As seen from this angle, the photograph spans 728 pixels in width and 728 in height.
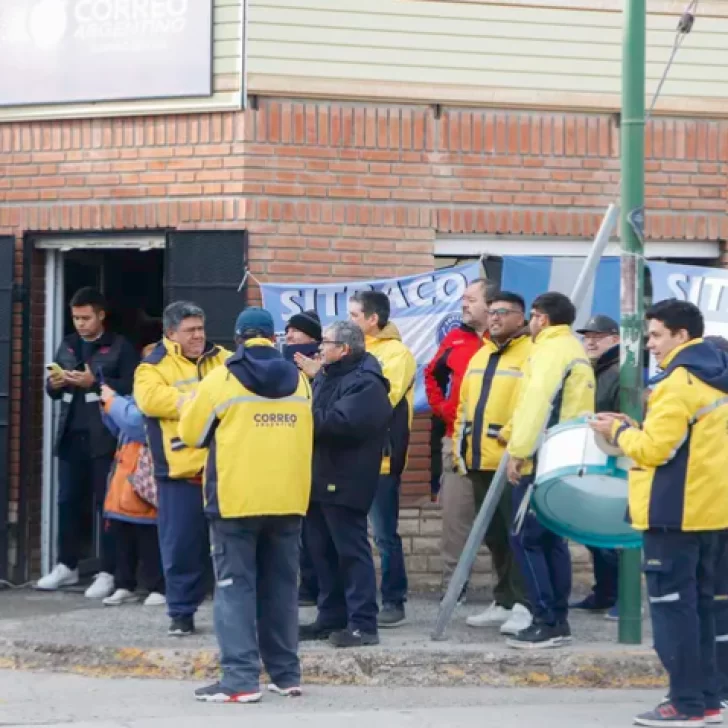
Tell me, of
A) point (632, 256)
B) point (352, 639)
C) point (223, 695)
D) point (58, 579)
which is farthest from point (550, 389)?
point (58, 579)

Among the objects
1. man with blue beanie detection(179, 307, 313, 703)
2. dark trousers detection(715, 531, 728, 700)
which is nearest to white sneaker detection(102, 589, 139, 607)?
man with blue beanie detection(179, 307, 313, 703)

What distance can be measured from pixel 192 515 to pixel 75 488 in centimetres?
211

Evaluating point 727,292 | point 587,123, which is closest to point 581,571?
point 727,292

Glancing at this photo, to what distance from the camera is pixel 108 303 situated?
11.6 meters

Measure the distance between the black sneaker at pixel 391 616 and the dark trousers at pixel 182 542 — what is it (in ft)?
3.56

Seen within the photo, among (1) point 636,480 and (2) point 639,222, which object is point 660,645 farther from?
(2) point 639,222

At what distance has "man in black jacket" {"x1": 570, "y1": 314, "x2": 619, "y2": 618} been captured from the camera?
31.2ft

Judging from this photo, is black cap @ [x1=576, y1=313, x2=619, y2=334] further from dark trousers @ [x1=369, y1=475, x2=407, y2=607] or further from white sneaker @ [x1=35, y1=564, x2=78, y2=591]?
white sneaker @ [x1=35, y1=564, x2=78, y2=591]

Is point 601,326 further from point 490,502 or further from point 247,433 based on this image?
point 247,433

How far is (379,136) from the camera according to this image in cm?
1062

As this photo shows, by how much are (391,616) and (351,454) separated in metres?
1.24

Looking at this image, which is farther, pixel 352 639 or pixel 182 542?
pixel 182 542

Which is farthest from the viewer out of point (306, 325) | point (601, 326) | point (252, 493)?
point (601, 326)

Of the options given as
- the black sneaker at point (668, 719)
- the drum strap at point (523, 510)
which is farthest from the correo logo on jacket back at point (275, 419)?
the black sneaker at point (668, 719)
